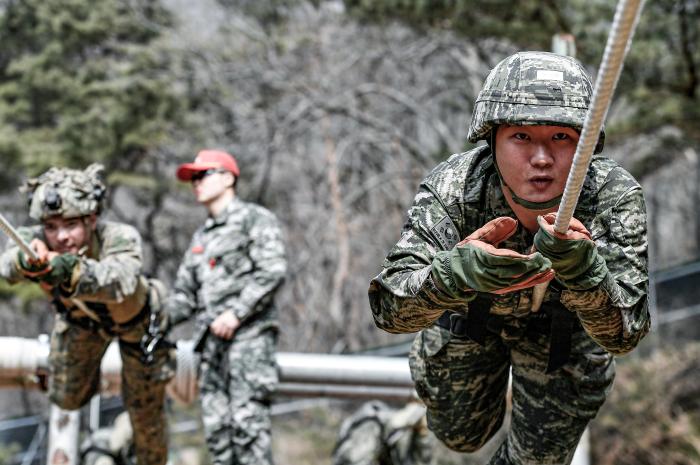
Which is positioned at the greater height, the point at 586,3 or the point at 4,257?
the point at 586,3

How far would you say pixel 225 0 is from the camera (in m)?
20.5

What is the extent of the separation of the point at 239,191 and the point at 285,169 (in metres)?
2.42

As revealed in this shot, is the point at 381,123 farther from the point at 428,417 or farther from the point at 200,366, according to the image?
the point at 428,417

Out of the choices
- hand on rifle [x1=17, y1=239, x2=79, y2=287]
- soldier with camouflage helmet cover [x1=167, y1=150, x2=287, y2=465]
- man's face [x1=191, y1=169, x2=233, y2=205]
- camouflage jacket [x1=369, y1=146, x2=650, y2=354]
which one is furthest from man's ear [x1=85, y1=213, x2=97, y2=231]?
camouflage jacket [x1=369, y1=146, x2=650, y2=354]

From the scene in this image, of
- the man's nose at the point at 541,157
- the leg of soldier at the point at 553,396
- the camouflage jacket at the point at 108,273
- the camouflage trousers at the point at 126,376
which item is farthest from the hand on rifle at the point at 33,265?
the man's nose at the point at 541,157

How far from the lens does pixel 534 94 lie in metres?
3.29

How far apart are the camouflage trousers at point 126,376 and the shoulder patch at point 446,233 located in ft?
8.18

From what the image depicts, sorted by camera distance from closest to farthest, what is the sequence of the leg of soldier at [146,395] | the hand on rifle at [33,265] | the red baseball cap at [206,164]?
Result: the hand on rifle at [33,265] < the leg of soldier at [146,395] < the red baseball cap at [206,164]

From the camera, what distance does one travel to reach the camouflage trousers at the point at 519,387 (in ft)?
12.8

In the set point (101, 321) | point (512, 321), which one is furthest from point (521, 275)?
point (101, 321)

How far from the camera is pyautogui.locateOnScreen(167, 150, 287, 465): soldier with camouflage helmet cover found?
5.94 meters

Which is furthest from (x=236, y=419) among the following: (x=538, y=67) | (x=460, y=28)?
(x=460, y=28)

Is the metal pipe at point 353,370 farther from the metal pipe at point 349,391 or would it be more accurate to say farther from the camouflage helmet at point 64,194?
the camouflage helmet at point 64,194

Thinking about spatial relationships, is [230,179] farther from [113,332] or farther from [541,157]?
[541,157]
